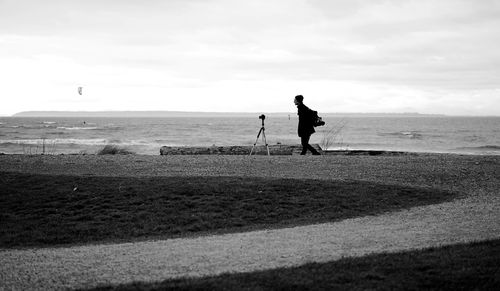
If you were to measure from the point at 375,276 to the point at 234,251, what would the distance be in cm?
228

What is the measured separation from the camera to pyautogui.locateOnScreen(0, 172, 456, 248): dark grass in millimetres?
9477

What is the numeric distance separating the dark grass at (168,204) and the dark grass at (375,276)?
3.38 m

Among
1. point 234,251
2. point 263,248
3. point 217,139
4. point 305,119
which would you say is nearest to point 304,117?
point 305,119

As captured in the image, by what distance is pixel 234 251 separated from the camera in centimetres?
745

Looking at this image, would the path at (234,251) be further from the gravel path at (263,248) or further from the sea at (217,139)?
the sea at (217,139)

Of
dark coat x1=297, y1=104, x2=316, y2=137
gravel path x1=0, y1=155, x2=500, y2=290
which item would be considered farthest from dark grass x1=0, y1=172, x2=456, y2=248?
dark coat x1=297, y1=104, x2=316, y2=137

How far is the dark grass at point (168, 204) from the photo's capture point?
9477 millimetres

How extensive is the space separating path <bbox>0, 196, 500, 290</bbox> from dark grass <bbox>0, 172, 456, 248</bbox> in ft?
2.90

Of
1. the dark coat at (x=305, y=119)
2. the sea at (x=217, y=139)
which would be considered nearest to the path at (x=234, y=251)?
the dark coat at (x=305, y=119)

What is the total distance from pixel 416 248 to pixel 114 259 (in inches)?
172

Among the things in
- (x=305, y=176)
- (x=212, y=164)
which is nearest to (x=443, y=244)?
(x=305, y=176)

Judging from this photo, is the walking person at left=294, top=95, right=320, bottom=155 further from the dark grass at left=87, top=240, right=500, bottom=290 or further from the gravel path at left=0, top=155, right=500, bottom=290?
the dark grass at left=87, top=240, right=500, bottom=290

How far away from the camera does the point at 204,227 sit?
9.64 metres

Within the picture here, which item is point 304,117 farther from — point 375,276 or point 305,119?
point 375,276
